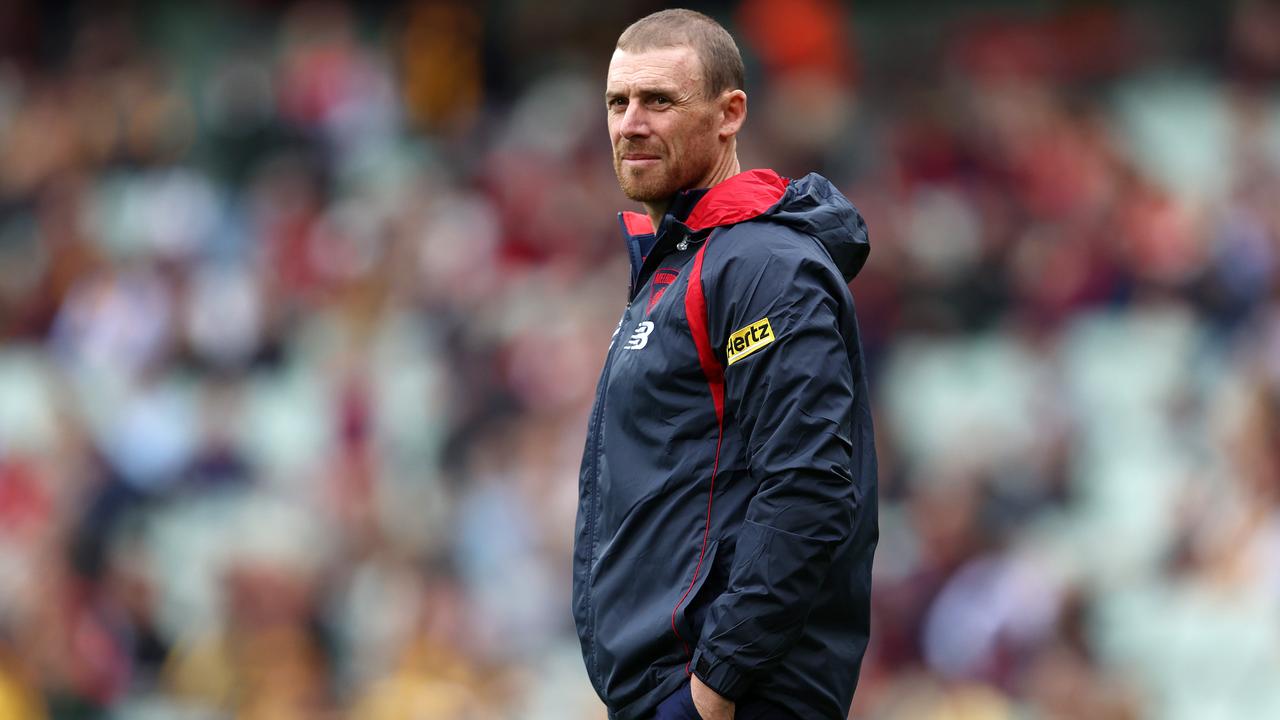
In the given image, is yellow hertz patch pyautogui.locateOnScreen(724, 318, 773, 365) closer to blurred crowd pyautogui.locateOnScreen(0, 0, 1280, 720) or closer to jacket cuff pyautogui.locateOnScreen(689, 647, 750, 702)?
jacket cuff pyautogui.locateOnScreen(689, 647, 750, 702)

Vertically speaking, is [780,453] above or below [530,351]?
above

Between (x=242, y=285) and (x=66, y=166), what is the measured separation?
7.91ft

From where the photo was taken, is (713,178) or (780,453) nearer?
(780,453)

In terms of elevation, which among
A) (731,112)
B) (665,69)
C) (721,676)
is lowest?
(721,676)

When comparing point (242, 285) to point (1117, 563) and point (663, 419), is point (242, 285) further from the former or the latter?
point (663, 419)

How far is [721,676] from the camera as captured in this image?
3.23m

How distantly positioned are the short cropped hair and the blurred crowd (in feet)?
14.5

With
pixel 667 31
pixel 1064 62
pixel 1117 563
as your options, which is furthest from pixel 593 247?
pixel 667 31

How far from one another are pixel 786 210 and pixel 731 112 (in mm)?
266

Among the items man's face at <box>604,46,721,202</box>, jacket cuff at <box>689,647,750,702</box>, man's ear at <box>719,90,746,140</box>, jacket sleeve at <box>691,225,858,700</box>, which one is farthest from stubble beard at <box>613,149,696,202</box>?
jacket cuff at <box>689,647,750,702</box>

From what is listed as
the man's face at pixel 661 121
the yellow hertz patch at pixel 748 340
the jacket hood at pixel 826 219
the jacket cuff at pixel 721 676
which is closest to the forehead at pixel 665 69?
the man's face at pixel 661 121

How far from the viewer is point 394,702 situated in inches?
344

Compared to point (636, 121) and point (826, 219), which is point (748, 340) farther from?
point (636, 121)

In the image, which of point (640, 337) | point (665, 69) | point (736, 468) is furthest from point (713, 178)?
point (736, 468)
